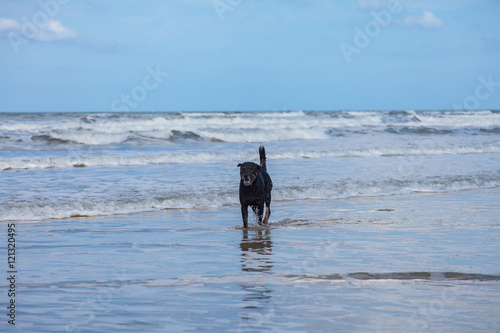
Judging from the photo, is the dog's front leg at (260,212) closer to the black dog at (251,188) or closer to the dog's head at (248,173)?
the black dog at (251,188)

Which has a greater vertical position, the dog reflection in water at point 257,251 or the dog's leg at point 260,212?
the dog's leg at point 260,212

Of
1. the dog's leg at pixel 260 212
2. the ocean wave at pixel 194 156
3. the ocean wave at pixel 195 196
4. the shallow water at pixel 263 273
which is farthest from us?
the ocean wave at pixel 194 156

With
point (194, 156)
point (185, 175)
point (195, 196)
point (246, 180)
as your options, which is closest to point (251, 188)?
point (246, 180)

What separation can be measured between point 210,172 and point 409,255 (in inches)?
355

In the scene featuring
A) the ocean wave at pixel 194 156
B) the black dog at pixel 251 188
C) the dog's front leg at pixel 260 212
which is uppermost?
the ocean wave at pixel 194 156

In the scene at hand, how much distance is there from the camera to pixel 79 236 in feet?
24.1

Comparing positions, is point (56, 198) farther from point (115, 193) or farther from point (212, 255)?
point (212, 255)

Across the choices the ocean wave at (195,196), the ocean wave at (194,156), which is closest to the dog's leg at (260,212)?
the ocean wave at (195,196)

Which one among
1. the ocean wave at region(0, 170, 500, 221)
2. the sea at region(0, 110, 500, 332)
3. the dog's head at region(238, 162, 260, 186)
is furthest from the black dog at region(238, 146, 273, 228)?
the ocean wave at region(0, 170, 500, 221)

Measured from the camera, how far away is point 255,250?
6.49 metres

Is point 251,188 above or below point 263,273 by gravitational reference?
above

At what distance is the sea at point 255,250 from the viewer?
13.4 ft

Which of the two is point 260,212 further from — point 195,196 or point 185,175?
point 185,175

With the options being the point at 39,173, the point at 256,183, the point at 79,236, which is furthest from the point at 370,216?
the point at 39,173
